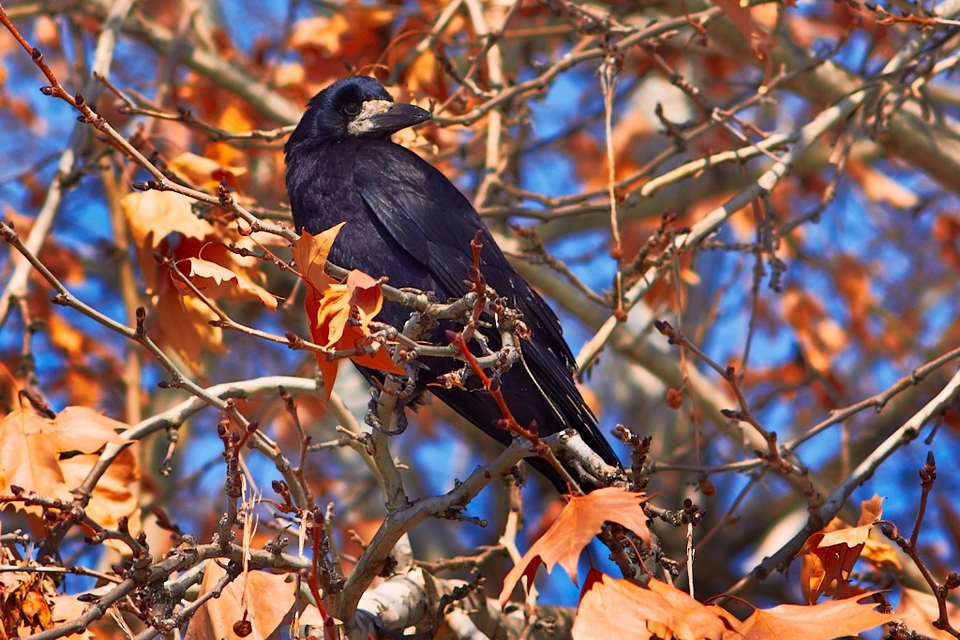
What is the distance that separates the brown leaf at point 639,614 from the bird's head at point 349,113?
2.34 metres

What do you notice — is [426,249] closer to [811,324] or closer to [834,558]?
[834,558]

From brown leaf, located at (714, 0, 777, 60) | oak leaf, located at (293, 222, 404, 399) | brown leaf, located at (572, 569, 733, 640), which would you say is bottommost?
brown leaf, located at (572, 569, 733, 640)

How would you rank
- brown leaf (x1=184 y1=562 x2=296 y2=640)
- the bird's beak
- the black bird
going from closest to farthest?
brown leaf (x1=184 y1=562 x2=296 y2=640)
the black bird
the bird's beak

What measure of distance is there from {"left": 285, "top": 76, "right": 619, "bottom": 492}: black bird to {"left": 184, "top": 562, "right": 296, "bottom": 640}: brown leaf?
3.87 feet

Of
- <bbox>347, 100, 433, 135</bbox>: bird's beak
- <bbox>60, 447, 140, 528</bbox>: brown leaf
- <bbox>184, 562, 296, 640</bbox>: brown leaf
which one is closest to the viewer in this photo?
<bbox>184, 562, 296, 640</bbox>: brown leaf

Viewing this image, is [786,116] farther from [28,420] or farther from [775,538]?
[28,420]

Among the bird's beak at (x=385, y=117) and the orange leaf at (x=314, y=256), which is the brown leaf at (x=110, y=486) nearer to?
the orange leaf at (x=314, y=256)

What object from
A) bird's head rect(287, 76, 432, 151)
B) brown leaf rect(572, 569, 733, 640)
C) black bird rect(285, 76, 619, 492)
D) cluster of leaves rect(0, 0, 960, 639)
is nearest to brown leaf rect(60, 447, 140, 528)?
cluster of leaves rect(0, 0, 960, 639)

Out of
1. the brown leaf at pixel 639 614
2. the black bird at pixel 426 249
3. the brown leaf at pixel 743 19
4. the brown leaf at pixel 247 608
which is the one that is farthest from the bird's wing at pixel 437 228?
the brown leaf at pixel 639 614

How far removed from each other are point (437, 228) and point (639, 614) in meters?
1.90

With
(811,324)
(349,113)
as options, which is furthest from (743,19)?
(811,324)

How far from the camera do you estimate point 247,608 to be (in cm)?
211

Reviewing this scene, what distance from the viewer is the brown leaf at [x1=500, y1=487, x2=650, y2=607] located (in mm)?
1858

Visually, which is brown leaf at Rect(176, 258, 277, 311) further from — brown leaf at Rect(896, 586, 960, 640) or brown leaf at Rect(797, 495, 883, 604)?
brown leaf at Rect(896, 586, 960, 640)
